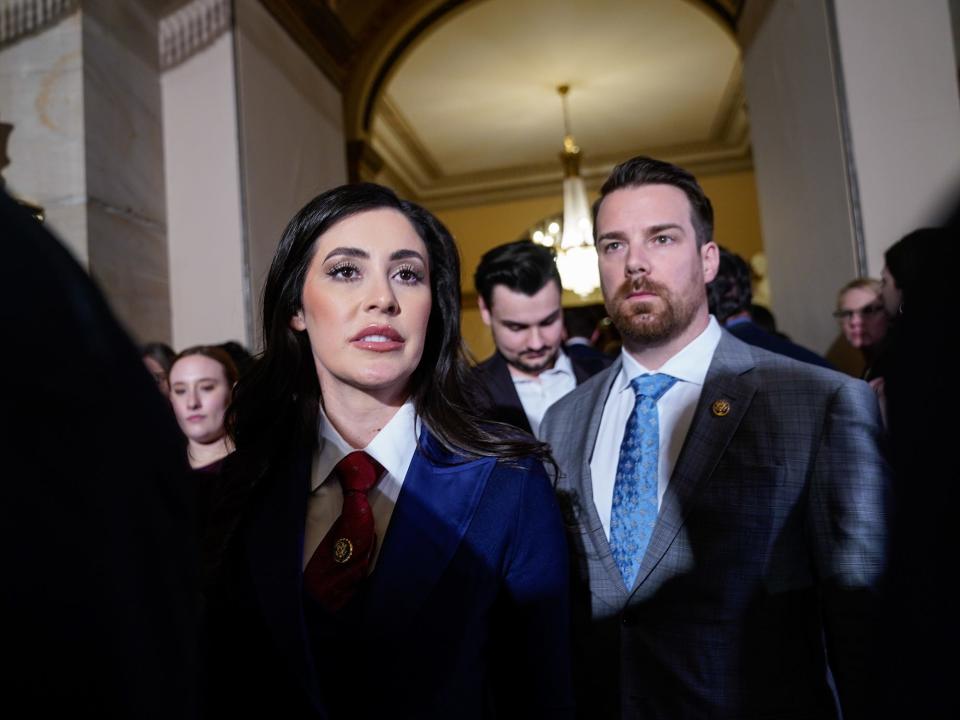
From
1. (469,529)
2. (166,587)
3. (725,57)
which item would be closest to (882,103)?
(469,529)

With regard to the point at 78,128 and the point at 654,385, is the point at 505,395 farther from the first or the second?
the point at 78,128

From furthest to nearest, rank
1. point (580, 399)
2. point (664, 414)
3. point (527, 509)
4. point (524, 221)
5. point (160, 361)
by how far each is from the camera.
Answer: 1. point (524, 221)
2. point (160, 361)
3. point (580, 399)
4. point (664, 414)
5. point (527, 509)

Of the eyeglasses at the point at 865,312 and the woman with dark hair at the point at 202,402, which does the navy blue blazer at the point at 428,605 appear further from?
the eyeglasses at the point at 865,312

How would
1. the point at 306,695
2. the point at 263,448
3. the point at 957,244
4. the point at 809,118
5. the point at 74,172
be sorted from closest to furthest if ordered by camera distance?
1. the point at 957,244
2. the point at 306,695
3. the point at 263,448
4. the point at 74,172
5. the point at 809,118

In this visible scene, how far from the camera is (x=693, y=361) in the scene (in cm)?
211

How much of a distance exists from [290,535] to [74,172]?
338 centimetres

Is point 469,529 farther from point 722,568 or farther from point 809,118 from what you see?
point 809,118

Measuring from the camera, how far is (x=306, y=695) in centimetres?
137

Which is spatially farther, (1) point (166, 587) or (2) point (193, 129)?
(2) point (193, 129)

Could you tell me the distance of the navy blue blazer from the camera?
141 centimetres

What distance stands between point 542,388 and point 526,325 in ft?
1.01

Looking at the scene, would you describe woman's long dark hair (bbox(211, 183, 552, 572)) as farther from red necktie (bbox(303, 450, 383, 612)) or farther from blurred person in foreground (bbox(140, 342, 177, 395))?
blurred person in foreground (bbox(140, 342, 177, 395))

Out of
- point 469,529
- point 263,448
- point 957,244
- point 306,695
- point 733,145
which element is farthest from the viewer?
point 733,145

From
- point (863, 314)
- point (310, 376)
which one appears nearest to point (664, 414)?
point (310, 376)
